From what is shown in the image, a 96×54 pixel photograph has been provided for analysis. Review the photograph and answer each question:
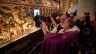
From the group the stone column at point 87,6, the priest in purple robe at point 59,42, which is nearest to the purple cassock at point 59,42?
the priest in purple robe at point 59,42

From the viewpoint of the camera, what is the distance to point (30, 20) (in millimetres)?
5918

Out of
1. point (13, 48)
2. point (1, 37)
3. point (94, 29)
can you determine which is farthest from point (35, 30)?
point (94, 29)

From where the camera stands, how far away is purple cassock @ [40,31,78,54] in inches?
100

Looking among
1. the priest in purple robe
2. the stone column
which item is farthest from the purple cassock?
the stone column

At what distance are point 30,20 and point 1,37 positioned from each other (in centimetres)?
194

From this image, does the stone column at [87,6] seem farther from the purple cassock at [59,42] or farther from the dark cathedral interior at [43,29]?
the purple cassock at [59,42]

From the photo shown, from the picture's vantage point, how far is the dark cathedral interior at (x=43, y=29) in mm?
2564

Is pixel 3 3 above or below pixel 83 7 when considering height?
above

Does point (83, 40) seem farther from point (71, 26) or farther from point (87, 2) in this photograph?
point (87, 2)

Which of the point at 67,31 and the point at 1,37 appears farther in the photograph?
the point at 1,37

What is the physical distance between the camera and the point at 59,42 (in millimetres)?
2533

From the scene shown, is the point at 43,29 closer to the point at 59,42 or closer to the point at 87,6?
the point at 59,42

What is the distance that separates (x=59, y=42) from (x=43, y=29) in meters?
0.44

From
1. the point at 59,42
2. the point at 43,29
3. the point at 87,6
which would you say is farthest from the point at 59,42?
the point at 87,6
